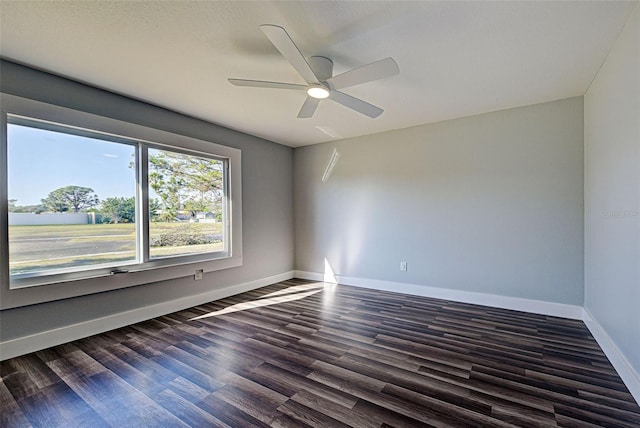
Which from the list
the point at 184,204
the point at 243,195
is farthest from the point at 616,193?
the point at 184,204

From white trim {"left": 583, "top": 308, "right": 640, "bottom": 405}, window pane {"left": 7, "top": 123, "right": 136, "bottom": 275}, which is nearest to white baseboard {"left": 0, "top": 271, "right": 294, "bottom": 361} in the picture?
window pane {"left": 7, "top": 123, "right": 136, "bottom": 275}

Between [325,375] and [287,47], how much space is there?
221 centimetres

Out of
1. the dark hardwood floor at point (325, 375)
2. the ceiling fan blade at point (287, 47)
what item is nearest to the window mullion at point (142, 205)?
the dark hardwood floor at point (325, 375)

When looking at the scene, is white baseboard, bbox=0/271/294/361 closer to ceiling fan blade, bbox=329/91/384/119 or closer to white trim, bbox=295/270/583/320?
white trim, bbox=295/270/583/320

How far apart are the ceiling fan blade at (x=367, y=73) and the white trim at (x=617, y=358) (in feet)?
7.94

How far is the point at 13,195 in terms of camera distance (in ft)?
7.77

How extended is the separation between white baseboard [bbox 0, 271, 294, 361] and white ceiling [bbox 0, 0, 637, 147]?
228cm

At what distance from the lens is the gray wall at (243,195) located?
2.44 metres

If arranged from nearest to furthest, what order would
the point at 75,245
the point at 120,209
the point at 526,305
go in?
1. the point at 75,245
2. the point at 120,209
3. the point at 526,305

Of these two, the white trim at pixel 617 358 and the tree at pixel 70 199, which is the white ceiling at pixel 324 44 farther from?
the white trim at pixel 617 358

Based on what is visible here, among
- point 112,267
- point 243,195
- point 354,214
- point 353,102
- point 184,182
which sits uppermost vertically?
point 353,102

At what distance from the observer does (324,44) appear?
2.10 meters

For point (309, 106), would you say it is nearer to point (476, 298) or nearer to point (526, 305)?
point (476, 298)

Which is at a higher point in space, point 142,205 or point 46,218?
point 142,205
